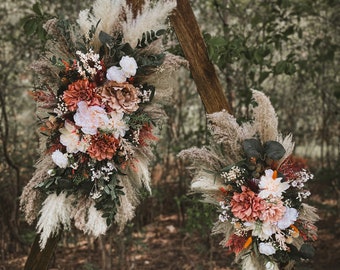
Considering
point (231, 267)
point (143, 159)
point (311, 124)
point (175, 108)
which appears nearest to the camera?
point (143, 159)

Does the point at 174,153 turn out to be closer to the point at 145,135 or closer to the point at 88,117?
the point at 145,135

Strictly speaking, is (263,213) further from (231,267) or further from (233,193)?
(231,267)

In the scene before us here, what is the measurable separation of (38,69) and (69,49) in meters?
0.14

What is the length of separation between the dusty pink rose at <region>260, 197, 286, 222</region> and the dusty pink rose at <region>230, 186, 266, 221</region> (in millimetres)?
15

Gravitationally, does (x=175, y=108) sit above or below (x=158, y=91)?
above

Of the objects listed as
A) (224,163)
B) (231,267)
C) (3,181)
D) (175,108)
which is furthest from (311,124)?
(224,163)

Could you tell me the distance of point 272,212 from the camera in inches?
67.5

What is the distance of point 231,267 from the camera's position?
4.43 metres

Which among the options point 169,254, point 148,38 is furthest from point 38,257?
point 169,254

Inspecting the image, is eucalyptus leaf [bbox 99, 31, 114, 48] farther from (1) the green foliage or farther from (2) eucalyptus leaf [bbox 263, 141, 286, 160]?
(2) eucalyptus leaf [bbox 263, 141, 286, 160]

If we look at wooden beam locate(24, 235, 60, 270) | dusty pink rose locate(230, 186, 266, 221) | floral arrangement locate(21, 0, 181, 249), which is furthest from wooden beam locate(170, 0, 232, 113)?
wooden beam locate(24, 235, 60, 270)

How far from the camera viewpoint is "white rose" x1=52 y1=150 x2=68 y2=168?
5.42 feet

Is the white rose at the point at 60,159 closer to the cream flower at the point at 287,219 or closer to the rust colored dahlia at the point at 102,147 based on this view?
the rust colored dahlia at the point at 102,147

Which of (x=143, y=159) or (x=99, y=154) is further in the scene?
(x=143, y=159)
